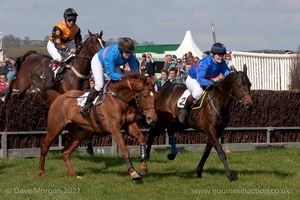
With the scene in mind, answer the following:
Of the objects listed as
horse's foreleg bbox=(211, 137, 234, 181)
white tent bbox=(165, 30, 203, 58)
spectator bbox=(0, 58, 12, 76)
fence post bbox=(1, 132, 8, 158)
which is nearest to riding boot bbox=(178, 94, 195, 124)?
horse's foreleg bbox=(211, 137, 234, 181)

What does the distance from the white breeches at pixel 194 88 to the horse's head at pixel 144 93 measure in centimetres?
184

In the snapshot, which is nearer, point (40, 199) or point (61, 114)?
point (40, 199)

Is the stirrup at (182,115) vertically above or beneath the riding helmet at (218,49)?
beneath

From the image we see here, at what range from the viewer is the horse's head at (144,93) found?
1031 cm

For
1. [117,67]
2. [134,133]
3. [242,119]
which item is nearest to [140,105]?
[134,133]

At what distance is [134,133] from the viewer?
1094cm

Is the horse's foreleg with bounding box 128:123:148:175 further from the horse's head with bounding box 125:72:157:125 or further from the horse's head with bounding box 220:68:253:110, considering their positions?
the horse's head with bounding box 220:68:253:110

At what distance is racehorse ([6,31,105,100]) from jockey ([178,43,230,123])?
2.00 m

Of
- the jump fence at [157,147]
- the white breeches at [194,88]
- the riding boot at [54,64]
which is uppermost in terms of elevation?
the riding boot at [54,64]

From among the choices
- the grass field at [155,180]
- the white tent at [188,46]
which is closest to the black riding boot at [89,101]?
the grass field at [155,180]

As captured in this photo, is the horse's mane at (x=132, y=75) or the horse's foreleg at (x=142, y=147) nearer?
the horse's foreleg at (x=142, y=147)

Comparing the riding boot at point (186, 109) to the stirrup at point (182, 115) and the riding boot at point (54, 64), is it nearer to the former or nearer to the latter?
the stirrup at point (182, 115)

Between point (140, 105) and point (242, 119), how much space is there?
7531 mm

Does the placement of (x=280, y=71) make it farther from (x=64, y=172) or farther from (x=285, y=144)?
(x=64, y=172)
